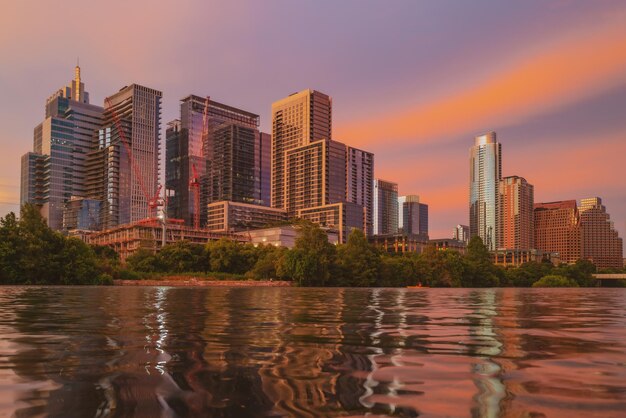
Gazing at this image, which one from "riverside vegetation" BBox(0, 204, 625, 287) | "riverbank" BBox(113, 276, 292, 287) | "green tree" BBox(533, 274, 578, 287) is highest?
"riverside vegetation" BBox(0, 204, 625, 287)

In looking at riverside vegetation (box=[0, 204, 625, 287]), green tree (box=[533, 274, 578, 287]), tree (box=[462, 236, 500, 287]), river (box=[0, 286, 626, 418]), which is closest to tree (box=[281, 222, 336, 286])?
riverside vegetation (box=[0, 204, 625, 287])

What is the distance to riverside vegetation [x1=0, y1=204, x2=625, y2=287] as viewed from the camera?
84.8 metres

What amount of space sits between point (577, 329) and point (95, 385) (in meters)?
15.0

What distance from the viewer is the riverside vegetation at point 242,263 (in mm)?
84750

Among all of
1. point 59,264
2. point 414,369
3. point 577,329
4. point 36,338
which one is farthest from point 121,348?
point 59,264

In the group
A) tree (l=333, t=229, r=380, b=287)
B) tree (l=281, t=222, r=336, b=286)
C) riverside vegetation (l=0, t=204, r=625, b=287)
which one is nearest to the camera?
riverside vegetation (l=0, t=204, r=625, b=287)

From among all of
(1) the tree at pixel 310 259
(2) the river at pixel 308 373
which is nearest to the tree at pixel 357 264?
(1) the tree at pixel 310 259

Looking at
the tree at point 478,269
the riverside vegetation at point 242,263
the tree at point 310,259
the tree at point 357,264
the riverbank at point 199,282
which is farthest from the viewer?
the tree at point 478,269

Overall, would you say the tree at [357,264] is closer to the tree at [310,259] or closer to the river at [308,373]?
the tree at [310,259]

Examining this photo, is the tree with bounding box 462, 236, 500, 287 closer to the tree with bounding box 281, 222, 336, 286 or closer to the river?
the tree with bounding box 281, 222, 336, 286

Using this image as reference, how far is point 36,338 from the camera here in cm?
1323

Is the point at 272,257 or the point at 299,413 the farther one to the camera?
the point at 272,257

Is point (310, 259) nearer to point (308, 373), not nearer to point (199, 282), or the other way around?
point (199, 282)

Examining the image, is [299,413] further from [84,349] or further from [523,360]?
[84,349]
